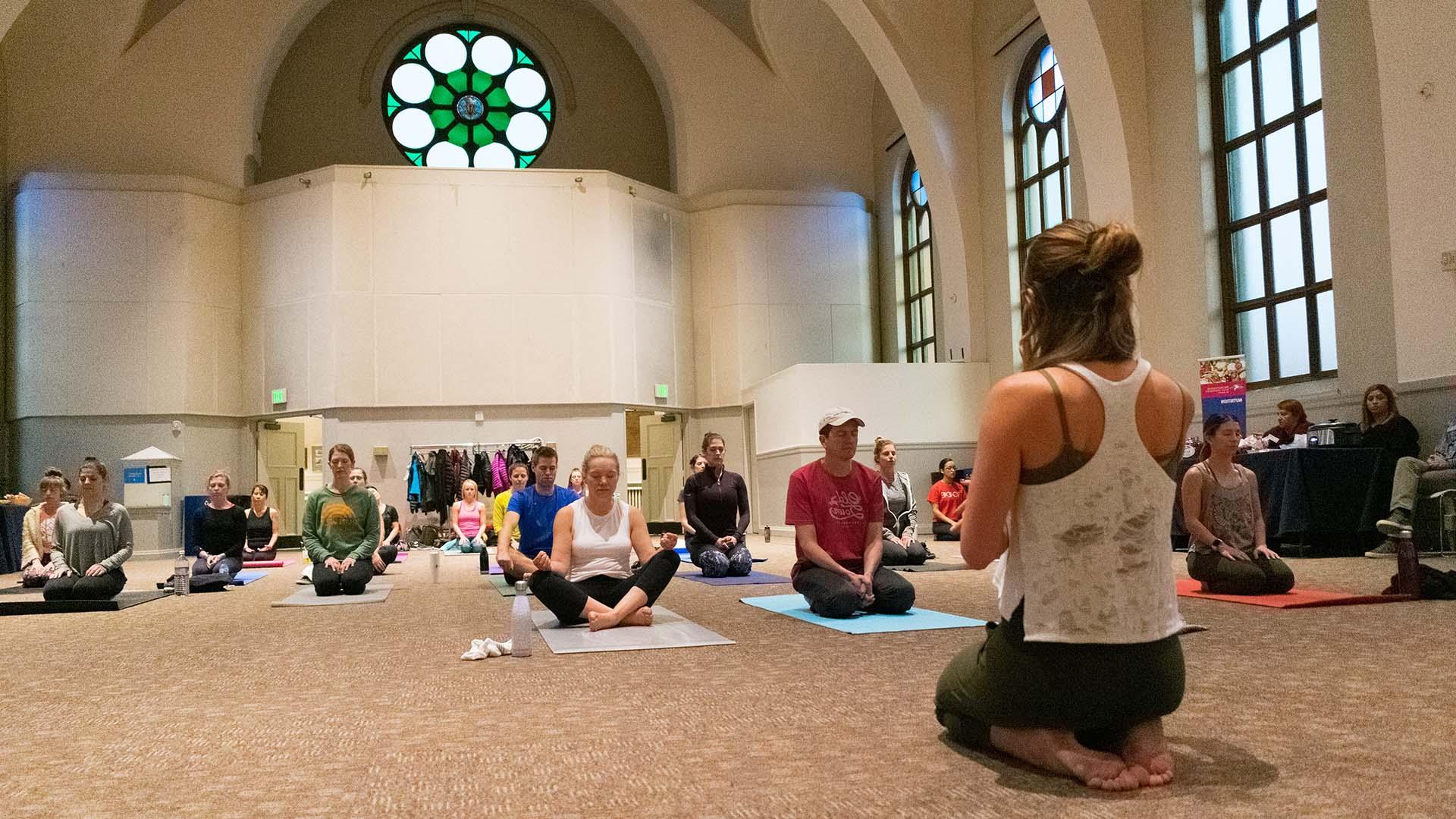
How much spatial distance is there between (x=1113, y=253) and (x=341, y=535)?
7.48 meters

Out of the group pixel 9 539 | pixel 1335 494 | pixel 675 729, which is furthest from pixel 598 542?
pixel 9 539

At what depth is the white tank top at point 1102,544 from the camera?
8.43 ft

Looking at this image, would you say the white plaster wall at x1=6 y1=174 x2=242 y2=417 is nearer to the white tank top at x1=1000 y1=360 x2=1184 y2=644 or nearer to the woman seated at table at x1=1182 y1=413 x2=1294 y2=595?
the woman seated at table at x1=1182 y1=413 x2=1294 y2=595

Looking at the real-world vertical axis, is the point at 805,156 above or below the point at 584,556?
above

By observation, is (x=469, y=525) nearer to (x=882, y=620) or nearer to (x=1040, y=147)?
(x=1040, y=147)

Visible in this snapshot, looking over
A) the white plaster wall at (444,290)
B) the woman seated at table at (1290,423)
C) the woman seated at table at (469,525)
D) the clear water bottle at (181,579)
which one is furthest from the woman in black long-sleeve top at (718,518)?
the white plaster wall at (444,290)

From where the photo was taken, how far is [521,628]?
503 centimetres

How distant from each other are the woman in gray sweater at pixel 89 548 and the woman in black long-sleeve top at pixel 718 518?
164 inches

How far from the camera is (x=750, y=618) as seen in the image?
252 inches

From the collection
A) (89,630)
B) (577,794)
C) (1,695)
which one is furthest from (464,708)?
(89,630)

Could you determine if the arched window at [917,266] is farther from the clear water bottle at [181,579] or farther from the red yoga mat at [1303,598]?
the red yoga mat at [1303,598]

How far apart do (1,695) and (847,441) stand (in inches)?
149

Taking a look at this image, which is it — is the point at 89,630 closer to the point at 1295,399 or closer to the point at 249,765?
the point at 249,765

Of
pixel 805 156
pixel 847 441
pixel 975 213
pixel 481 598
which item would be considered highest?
pixel 805 156
